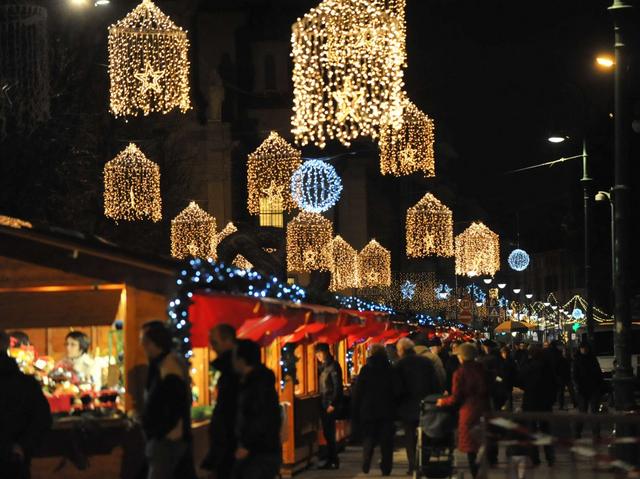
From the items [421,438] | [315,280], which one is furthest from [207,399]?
[315,280]

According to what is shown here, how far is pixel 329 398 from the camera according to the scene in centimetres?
2492

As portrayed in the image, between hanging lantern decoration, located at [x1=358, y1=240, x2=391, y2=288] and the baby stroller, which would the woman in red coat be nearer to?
the baby stroller

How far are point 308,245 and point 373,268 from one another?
1339cm

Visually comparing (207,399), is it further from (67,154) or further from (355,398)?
(67,154)

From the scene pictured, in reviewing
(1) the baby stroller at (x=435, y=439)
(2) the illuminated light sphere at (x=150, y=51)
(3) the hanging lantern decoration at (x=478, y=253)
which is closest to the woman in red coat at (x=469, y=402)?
(1) the baby stroller at (x=435, y=439)

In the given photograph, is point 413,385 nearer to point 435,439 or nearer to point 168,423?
point 435,439

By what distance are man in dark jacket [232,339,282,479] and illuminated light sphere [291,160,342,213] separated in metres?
28.2

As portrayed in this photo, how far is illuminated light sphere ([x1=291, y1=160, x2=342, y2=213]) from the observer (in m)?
40.7

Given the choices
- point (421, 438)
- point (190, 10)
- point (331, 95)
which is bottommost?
point (421, 438)

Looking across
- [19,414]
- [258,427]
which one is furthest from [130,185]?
[258,427]

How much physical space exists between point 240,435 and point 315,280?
4199 centimetres

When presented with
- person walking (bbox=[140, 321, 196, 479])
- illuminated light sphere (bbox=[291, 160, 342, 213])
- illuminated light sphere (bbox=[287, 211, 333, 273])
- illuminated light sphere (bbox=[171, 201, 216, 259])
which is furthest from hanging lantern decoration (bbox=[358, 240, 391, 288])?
person walking (bbox=[140, 321, 196, 479])

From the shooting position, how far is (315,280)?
54094mm

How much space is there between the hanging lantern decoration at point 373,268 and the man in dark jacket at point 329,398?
118ft
